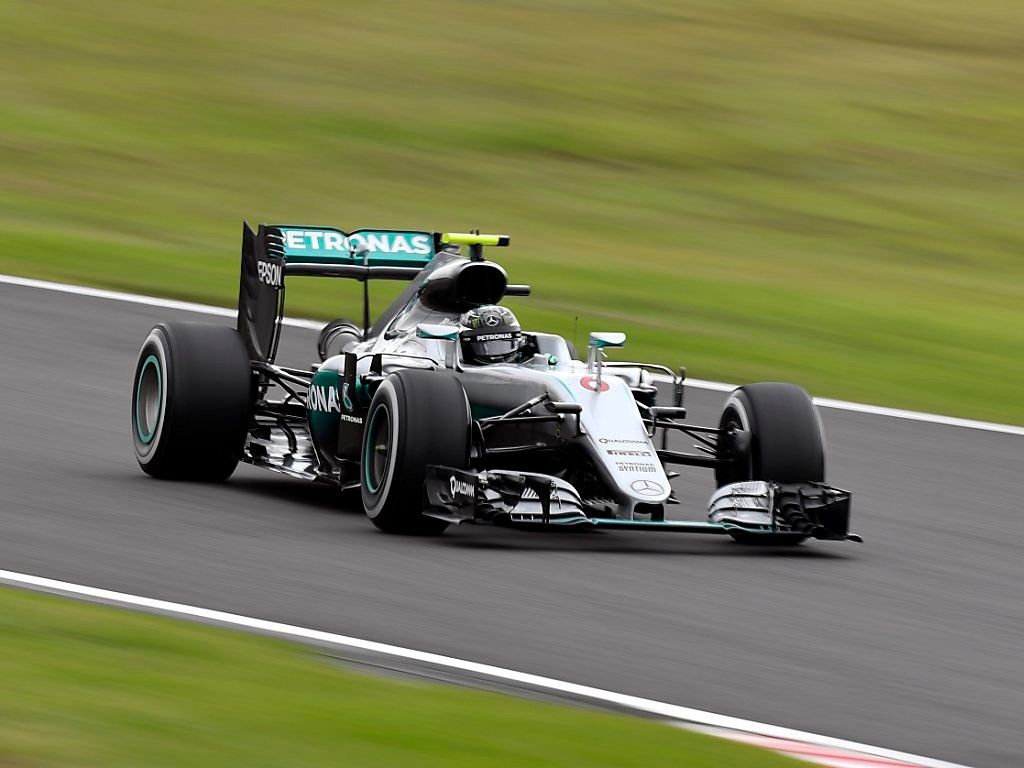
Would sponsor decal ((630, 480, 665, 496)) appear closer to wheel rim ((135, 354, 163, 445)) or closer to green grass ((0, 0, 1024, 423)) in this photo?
wheel rim ((135, 354, 163, 445))

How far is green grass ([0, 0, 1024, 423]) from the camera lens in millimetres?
17031

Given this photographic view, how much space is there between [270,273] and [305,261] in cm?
23

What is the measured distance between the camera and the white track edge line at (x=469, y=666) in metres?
6.16

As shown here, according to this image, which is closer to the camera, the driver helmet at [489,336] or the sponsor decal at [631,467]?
the sponsor decal at [631,467]

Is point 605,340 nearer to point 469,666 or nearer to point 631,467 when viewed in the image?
point 631,467

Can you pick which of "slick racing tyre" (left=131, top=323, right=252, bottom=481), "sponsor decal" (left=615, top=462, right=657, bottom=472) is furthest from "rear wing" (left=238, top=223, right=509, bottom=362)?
"sponsor decal" (left=615, top=462, right=657, bottom=472)

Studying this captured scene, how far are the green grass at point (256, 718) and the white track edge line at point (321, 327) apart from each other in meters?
8.20

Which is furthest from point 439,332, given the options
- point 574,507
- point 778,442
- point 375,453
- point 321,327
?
point 321,327

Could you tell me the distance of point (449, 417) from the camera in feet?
29.1

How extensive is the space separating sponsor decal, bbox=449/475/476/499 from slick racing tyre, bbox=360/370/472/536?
89mm

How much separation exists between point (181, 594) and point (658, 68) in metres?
18.4

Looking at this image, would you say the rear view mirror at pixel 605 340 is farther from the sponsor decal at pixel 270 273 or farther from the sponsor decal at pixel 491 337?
the sponsor decal at pixel 270 273

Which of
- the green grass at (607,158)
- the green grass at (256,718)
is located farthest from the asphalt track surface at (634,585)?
the green grass at (607,158)

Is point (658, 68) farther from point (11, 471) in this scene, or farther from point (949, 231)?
point (11, 471)
